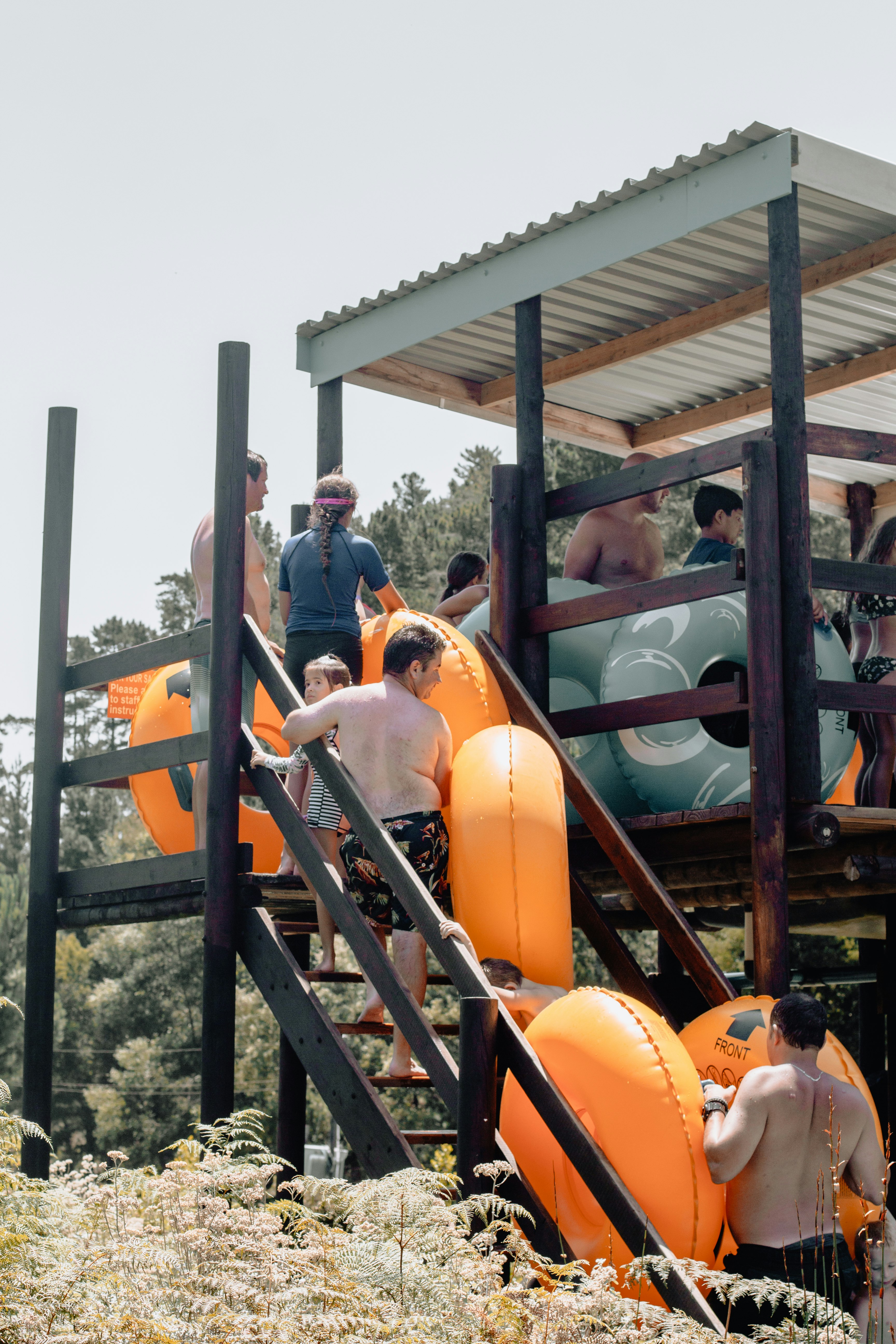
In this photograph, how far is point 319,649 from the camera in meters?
6.64

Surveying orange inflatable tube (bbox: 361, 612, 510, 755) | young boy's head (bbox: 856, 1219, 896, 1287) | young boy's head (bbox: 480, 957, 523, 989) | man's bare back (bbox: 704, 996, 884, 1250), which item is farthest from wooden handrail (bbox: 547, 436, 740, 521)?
young boy's head (bbox: 856, 1219, 896, 1287)

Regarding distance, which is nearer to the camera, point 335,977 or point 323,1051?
point 323,1051

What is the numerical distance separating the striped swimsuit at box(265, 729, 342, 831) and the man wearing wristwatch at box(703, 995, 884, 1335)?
2.05 m

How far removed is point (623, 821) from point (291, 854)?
1.44 metres

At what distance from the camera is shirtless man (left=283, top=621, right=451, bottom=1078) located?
546cm

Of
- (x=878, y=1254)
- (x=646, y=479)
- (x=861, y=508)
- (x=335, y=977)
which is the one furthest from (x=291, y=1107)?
(x=861, y=508)

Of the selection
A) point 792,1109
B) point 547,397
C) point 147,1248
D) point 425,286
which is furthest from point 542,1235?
point 547,397

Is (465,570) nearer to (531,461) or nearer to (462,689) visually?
(531,461)

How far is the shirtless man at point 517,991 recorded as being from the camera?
17.3ft

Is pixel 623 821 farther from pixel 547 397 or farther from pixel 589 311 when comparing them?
pixel 547 397

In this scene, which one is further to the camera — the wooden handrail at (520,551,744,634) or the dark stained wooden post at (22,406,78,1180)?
the dark stained wooden post at (22,406,78,1180)

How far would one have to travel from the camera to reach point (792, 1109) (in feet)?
14.1

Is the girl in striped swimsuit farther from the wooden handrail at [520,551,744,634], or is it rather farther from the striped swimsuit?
the wooden handrail at [520,551,744,634]

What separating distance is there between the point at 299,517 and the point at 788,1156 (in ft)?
16.1
